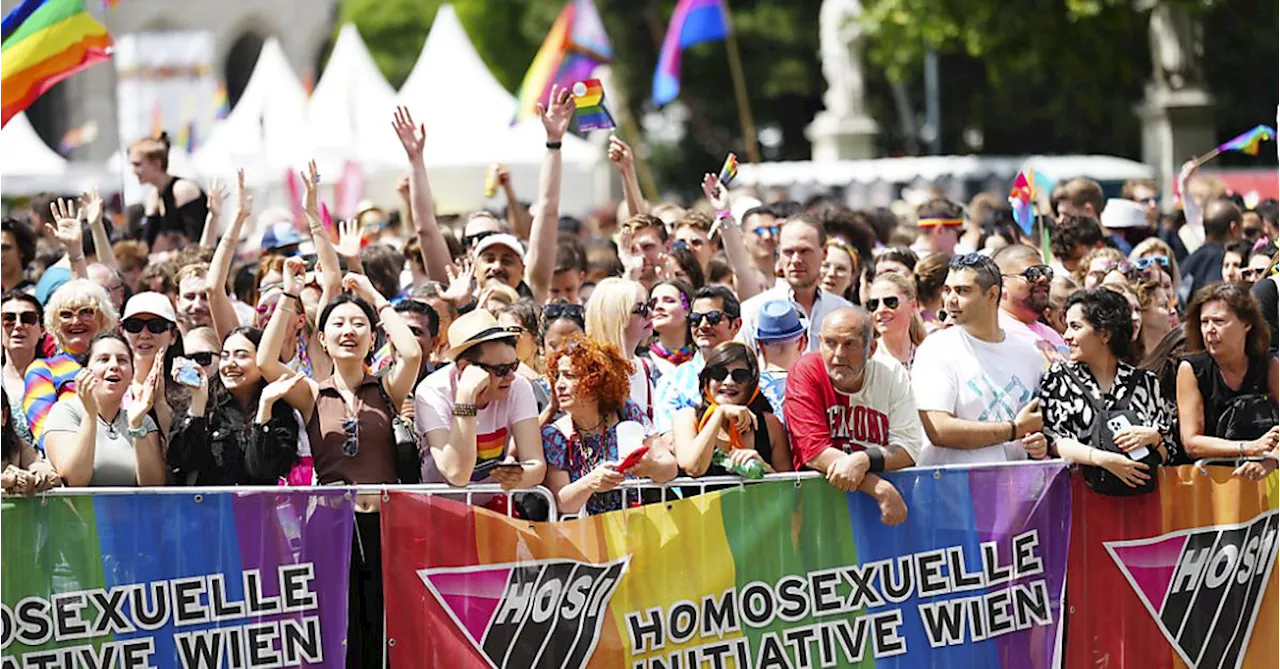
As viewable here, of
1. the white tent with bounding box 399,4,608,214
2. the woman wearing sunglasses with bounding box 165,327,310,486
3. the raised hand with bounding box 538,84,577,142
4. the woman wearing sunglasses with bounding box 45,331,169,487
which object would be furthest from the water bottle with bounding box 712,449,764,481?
the white tent with bounding box 399,4,608,214

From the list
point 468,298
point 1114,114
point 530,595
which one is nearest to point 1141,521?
point 530,595

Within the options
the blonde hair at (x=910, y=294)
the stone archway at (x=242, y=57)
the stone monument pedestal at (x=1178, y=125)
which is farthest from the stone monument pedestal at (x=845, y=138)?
the stone archway at (x=242, y=57)

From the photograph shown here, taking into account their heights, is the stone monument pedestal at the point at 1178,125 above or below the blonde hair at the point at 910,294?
above

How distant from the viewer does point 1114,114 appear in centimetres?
3803

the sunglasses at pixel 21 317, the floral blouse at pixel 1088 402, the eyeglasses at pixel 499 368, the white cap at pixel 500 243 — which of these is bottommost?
the floral blouse at pixel 1088 402

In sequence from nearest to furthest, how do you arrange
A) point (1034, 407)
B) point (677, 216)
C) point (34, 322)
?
point (1034, 407), point (34, 322), point (677, 216)

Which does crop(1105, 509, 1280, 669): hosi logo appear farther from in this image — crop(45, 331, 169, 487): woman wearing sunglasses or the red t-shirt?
crop(45, 331, 169, 487): woman wearing sunglasses

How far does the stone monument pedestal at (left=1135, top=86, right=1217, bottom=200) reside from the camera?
27422 mm

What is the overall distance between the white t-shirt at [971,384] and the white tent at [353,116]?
15.7m

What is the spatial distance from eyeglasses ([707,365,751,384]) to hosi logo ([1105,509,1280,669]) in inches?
56.4

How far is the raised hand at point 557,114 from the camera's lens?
1036 cm

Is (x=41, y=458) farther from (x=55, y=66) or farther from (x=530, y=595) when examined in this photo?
(x=55, y=66)

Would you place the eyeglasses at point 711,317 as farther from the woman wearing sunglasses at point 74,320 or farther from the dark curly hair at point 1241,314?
the woman wearing sunglasses at point 74,320

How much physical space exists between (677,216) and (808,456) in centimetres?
468
